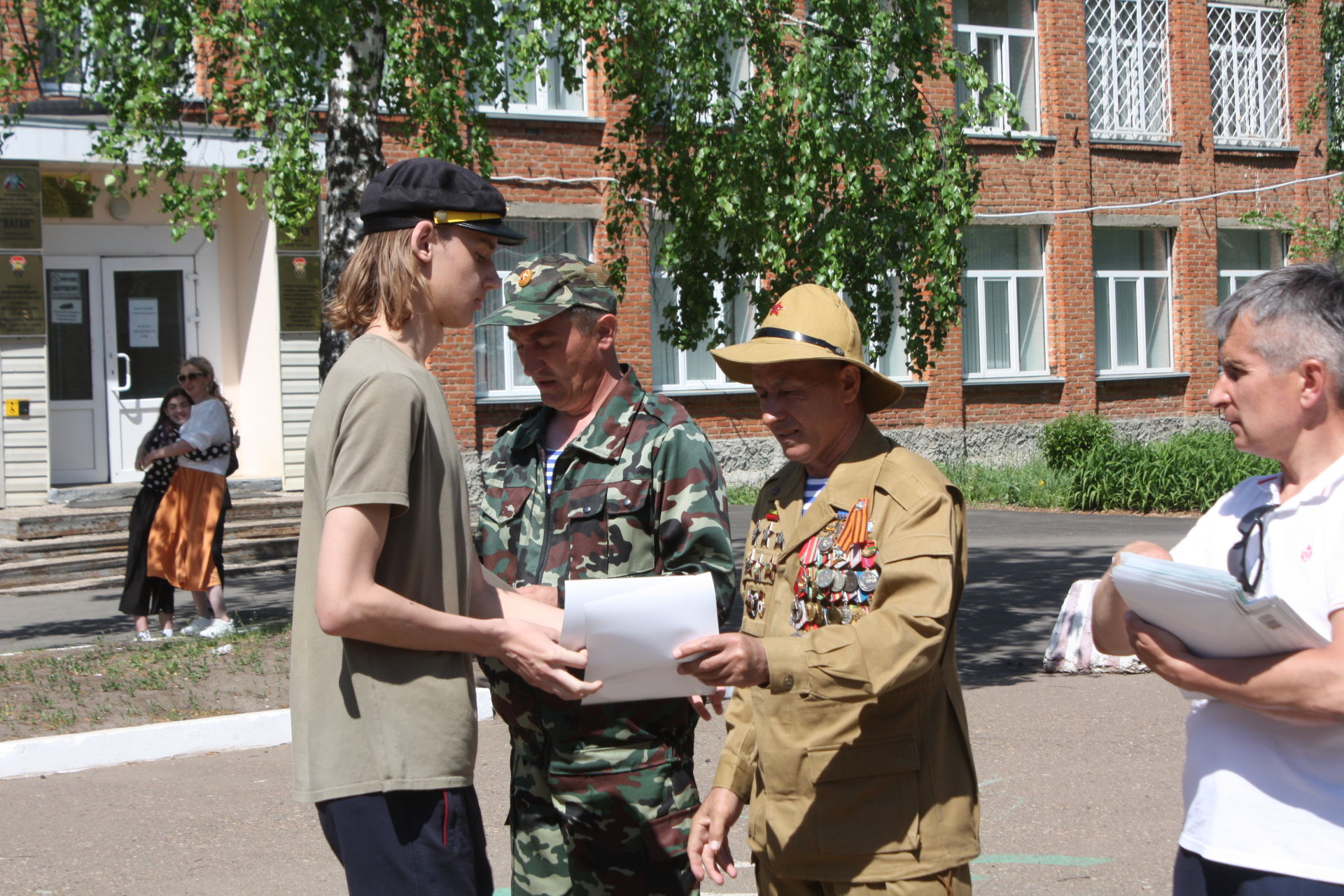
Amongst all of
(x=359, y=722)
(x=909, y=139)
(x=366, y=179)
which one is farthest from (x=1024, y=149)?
(x=359, y=722)

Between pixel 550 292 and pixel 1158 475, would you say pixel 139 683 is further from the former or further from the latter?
pixel 1158 475

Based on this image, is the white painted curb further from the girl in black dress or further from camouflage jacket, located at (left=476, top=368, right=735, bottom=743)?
camouflage jacket, located at (left=476, top=368, right=735, bottom=743)

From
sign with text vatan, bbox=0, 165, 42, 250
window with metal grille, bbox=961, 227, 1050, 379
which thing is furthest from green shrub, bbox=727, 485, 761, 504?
sign with text vatan, bbox=0, 165, 42, 250

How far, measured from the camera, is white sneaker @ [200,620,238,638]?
948 centimetres

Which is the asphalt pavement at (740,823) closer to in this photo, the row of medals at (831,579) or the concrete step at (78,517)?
the row of medals at (831,579)

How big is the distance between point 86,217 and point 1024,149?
1070 cm

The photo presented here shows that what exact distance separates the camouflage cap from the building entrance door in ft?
43.2

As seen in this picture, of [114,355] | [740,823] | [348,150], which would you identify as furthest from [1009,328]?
[740,823]

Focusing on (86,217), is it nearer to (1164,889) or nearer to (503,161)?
(503,161)

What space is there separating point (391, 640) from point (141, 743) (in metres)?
5.07

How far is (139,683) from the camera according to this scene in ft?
25.9

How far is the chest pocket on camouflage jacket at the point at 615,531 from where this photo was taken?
3.37 meters

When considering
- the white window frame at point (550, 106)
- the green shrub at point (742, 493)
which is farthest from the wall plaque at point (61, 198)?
the green shrub at point (742, 493)

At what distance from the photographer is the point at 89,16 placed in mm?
9281
